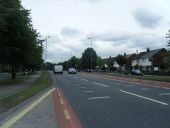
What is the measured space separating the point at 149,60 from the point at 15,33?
321ft

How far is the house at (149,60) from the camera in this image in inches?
5187

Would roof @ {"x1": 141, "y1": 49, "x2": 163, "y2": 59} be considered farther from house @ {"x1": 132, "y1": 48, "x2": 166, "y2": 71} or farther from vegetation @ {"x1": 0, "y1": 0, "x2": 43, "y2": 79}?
vegetation @ {"x1": 0, "y1": 0, "x2": 43, "y2": 79}

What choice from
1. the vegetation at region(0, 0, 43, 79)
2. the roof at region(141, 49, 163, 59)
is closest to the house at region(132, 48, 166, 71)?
the roof at region(141, 49, 163, 59)

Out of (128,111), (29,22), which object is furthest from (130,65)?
(128,111)

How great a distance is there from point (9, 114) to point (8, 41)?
27.9 m

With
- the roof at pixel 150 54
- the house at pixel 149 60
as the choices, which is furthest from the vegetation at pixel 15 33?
the roof at pixel 150 54

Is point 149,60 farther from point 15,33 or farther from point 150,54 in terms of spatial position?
point 15,33

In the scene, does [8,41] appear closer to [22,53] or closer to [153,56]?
[22,53]

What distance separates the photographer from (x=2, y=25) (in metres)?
38.7

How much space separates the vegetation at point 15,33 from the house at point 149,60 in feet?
273

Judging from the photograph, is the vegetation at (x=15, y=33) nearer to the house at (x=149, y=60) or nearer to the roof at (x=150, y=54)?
the house at (x=149, y=60)

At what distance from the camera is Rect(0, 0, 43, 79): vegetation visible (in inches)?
1603

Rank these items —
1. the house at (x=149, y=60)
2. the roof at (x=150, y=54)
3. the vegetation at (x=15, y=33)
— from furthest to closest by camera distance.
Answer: the roof at (x=150, y=54) → the house at (x=149, y=60) → the vegetation at (x=15, y=33)

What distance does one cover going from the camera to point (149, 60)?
136 meters
